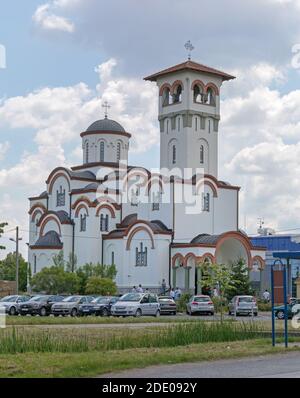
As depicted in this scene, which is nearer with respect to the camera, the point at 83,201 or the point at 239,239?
the point at 239,239

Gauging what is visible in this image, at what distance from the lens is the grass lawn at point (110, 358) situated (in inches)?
638

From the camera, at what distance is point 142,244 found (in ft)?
239

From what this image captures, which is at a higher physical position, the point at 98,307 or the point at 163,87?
the point at 163,87

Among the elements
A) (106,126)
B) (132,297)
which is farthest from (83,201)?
(132,297)

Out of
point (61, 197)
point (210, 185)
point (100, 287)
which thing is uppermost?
point (210, 185)

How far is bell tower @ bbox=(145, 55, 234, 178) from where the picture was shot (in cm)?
7681

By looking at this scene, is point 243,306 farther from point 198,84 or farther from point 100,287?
point 198,84

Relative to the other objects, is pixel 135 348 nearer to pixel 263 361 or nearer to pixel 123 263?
pixel 263 361

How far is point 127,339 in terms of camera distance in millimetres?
21609

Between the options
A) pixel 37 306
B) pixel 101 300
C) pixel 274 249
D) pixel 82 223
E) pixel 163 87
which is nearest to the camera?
pixel 101 300

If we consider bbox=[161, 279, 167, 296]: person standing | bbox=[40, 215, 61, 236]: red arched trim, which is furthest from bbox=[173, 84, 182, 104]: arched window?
bbox=[161, 279, 167, 296]: person standing

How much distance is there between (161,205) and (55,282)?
1273 centimetres

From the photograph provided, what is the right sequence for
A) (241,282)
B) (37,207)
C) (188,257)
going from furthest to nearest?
(37,207), (188,257), (241,282)
